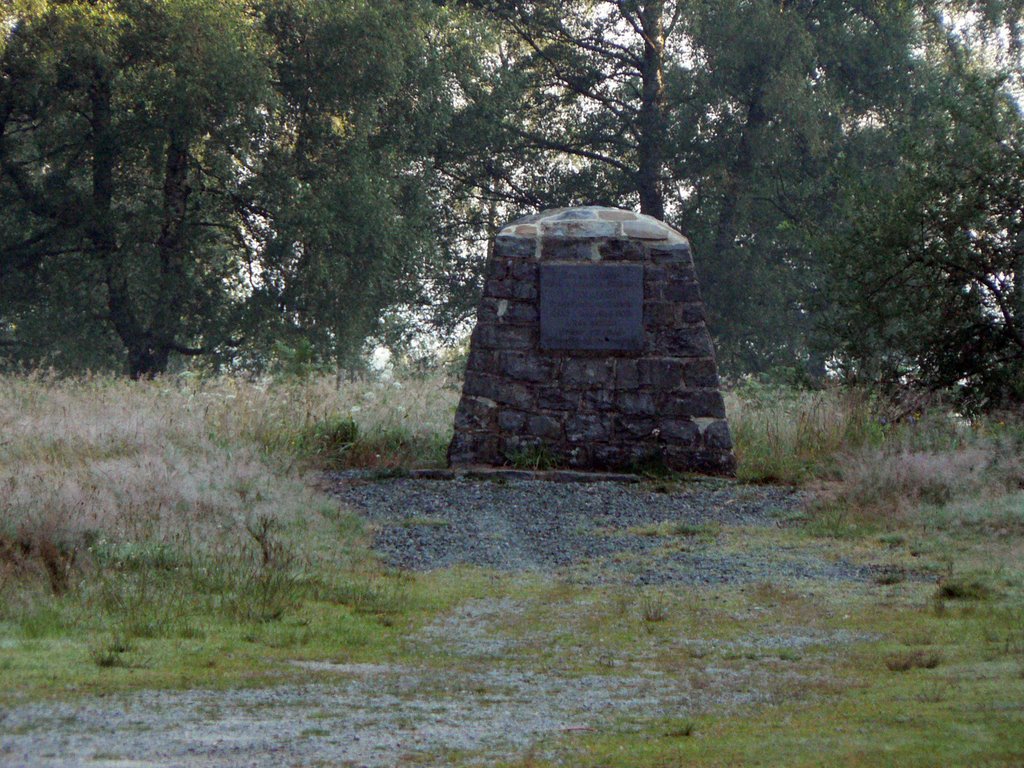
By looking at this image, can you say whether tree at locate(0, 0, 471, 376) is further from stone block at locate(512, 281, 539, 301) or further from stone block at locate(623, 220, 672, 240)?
stone block at locate(623, 220, 672, 240)

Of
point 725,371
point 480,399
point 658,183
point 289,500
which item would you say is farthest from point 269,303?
point 289,500

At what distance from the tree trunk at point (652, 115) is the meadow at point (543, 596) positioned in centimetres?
1435

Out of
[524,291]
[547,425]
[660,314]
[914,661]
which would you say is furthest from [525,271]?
[914,661]

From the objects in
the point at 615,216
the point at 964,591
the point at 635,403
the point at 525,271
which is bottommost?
the point at 964,591

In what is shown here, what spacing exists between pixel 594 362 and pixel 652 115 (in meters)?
14.8

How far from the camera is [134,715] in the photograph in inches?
131

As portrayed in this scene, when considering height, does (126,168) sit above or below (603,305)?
above

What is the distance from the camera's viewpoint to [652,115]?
24828 millimetres

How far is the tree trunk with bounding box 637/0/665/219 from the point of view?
24.7m

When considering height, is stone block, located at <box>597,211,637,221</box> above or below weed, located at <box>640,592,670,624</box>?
above

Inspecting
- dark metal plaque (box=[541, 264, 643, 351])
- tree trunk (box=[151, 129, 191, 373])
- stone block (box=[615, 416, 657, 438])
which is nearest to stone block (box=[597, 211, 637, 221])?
dark metal plaque (box=[541, 264, 643, 351])

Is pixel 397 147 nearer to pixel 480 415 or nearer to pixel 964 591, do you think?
pixel 480 415

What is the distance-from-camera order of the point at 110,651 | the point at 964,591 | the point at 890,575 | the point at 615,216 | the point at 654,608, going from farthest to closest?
1. the point at 615,216
2. the point at 890,575
3. the point at 964,591
4. the point at 654,608
5. the point at 110,651

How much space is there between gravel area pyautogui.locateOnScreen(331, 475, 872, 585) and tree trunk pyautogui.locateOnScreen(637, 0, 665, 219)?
1518 centimetres
